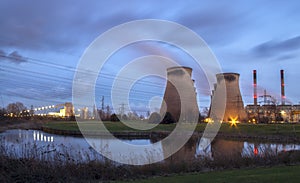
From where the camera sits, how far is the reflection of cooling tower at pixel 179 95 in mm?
47938

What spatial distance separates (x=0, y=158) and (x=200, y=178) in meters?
4.52

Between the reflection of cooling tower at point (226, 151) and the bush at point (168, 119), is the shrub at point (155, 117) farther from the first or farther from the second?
the reflection of cooling tower at point (226, 151)

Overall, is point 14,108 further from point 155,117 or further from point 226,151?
point 226,151

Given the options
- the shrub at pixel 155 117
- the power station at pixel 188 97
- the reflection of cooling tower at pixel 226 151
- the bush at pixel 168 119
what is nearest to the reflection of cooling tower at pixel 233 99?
the power station at pixel 188 97

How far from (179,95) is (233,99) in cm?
906

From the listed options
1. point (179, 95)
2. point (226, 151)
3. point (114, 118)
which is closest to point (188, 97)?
point (179, 95)

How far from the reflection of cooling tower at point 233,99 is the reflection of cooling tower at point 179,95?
18.7ft

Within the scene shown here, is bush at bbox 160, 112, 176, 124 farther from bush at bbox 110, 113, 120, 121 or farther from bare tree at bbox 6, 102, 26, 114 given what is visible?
bare tree at bbox 6, 102, 26, 114

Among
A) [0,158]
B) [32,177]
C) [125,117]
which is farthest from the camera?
[125,117]

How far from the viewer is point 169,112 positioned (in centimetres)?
4588

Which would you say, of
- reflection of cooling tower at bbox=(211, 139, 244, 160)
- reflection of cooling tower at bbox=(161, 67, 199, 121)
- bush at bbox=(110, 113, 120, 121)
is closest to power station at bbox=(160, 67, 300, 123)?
reflection of cooling tower at bbox=(161, 67, 199, 121)

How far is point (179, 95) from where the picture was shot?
158 ft

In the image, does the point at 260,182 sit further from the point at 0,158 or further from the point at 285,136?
the point at 285,136

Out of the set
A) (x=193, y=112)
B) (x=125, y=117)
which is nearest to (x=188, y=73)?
(x=193, y=112)
